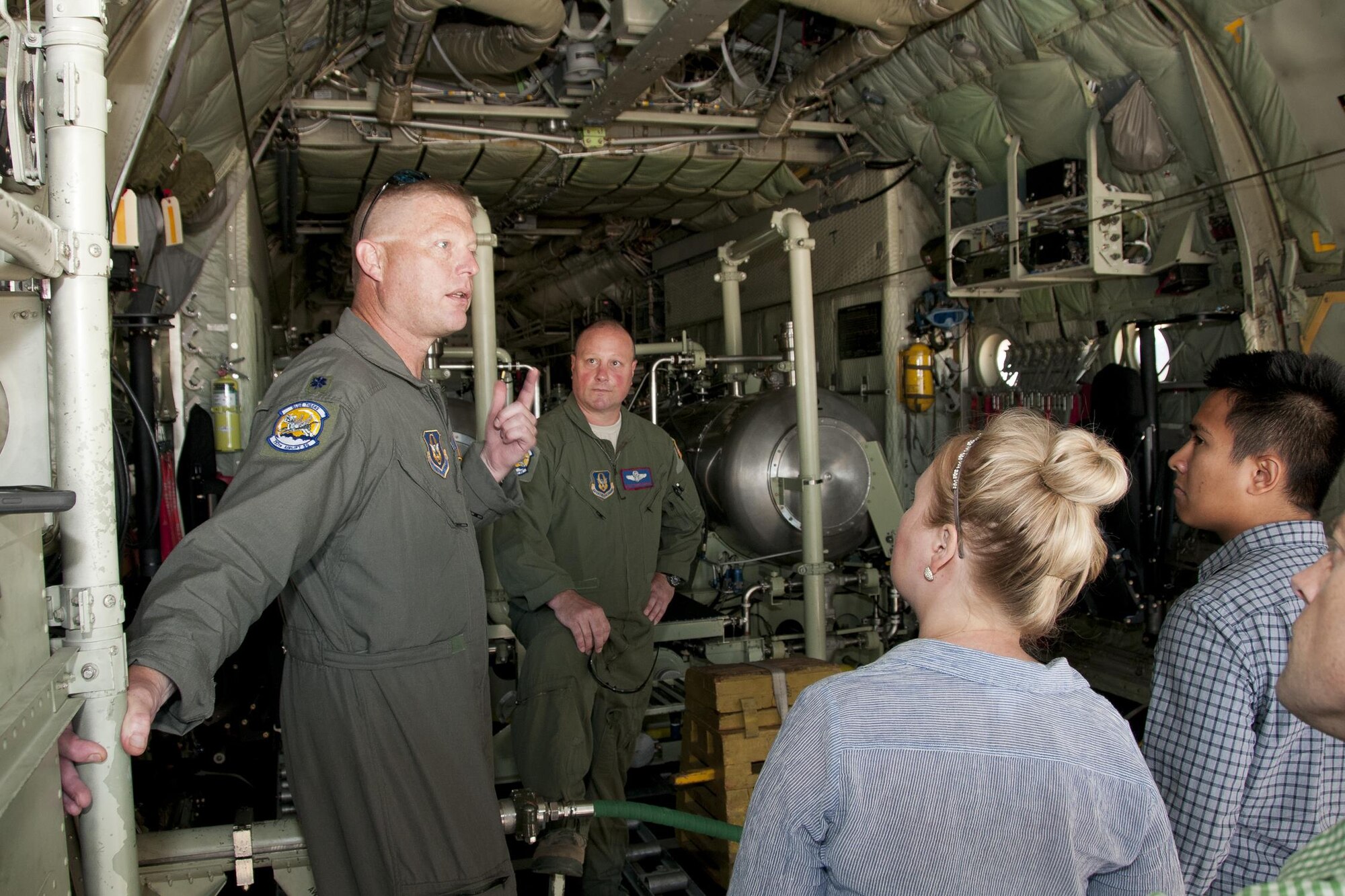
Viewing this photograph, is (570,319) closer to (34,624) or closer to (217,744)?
(217,744)

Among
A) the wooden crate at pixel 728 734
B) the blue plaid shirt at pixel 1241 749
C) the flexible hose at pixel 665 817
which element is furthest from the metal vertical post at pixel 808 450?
the blue plaid shirt at pixel 1241 749

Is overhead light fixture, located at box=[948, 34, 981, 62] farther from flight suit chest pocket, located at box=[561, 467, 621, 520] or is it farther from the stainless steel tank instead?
flight suit chest pocket, located at box=[561, 467, 621, 520]

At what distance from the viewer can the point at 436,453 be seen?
85.2 inches

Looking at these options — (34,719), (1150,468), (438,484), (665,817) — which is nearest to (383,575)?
(438,484)

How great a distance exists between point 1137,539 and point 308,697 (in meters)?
4.12

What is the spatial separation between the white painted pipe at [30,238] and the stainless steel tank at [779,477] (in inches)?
172

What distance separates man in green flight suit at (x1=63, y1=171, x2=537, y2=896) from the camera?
1.84m

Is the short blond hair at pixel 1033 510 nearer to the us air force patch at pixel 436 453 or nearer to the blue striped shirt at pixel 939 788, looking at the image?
the blue striped shirt at pixel 939 788

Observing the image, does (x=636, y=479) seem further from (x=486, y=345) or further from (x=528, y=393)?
(x=528, y=393)

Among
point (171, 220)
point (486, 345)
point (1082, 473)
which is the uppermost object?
point (171, 220)

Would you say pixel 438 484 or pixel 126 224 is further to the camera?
pixel 126 224

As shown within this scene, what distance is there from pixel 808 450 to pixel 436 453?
9.20ft

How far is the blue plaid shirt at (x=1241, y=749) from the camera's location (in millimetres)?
1737

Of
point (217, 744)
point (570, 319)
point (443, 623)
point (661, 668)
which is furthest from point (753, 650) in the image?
point (570, 319)
